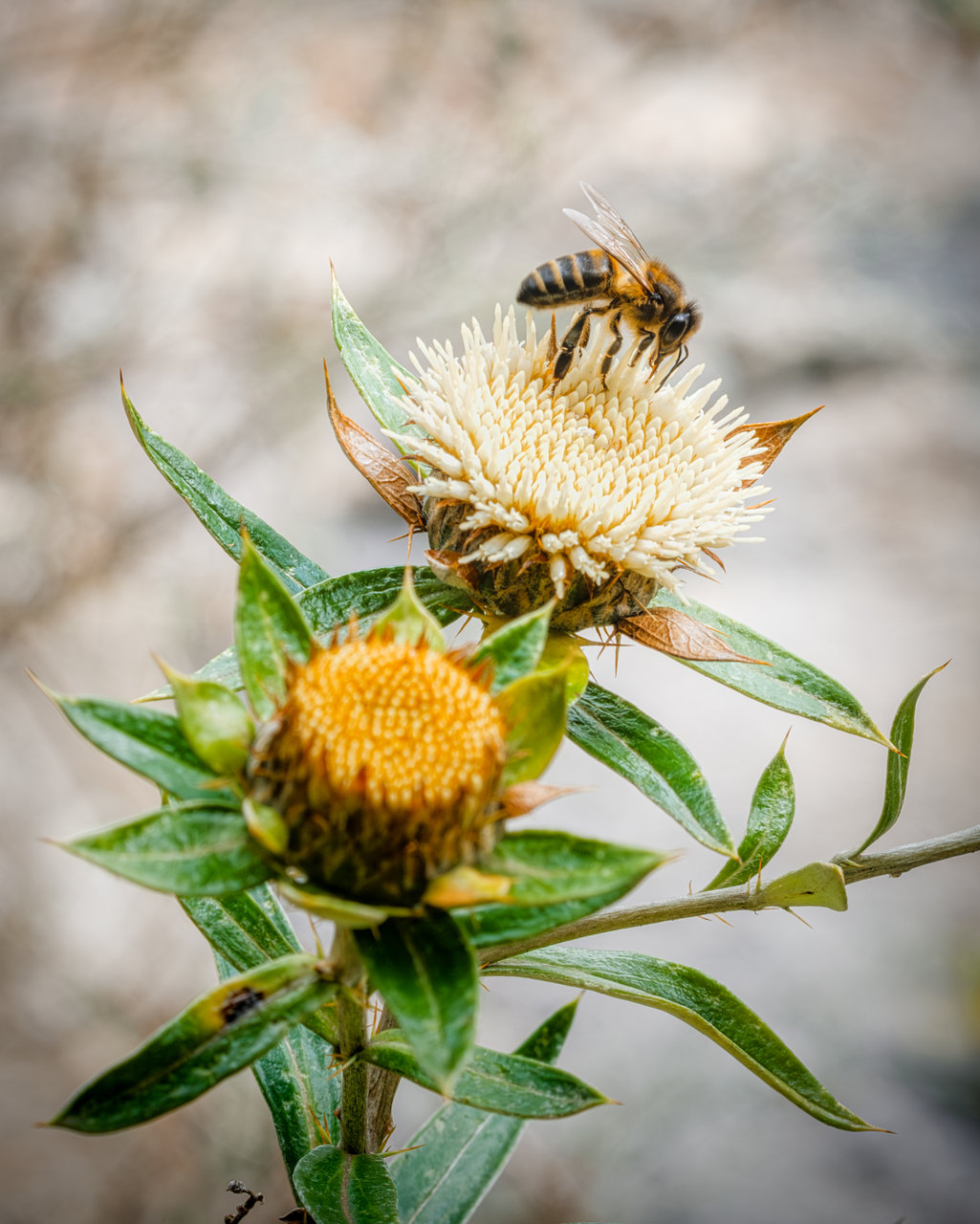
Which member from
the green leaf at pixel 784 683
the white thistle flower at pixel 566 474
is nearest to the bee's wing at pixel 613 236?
the white thistle flower at pixel 566 474

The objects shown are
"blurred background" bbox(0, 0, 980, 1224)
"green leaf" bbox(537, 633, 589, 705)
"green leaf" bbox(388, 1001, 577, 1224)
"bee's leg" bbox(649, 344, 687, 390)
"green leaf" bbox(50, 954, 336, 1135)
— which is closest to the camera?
"green leaf" bbox(50, 954, 336, 1135)

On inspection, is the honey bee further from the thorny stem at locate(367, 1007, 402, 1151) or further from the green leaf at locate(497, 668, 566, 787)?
the thorny stem at locate(367, 1007, 402, 1151)

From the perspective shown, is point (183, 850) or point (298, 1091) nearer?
point (183, 850)

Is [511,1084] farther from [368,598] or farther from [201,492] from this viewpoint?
[201,492]

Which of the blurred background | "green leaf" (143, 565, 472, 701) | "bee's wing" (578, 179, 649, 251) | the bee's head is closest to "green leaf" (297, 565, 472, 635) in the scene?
"green leaf" (143, 565, 472, 701)

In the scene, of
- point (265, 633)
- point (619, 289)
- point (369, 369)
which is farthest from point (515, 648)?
point (619, 289)

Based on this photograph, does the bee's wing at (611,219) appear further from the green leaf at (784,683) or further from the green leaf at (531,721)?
the green leaf at (531,721)
